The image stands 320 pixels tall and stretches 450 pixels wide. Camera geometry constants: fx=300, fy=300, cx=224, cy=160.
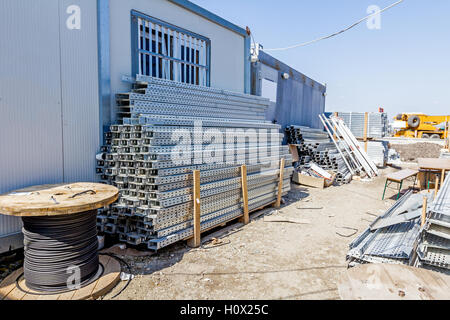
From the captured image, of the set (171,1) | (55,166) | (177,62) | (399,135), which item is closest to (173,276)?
(55,166)

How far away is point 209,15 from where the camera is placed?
8359mm

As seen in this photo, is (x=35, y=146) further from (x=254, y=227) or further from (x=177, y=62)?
(x=254, y=227)

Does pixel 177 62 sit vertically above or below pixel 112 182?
above

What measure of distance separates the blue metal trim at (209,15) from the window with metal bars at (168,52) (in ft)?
1.85

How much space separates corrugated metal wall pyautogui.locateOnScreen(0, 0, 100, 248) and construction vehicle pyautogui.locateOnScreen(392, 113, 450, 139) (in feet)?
101

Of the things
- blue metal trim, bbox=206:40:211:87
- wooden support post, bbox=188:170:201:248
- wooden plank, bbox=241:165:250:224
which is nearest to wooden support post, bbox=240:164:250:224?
wooden plank, bbox=241:165:250:224

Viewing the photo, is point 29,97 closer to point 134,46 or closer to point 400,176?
point 134,46

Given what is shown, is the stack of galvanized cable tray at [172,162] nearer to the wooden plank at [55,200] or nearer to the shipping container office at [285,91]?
the wooden plank at [55,200]

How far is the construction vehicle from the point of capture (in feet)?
93.9

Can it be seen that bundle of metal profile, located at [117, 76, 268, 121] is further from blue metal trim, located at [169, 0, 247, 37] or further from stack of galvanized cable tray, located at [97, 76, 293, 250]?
blue metal trim, located at [169, 0, 247, 37]

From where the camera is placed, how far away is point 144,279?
4.30m

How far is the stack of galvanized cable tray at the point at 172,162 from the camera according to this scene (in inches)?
194

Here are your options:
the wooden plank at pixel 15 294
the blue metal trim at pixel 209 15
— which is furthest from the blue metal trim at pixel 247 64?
the wooden plank at pixel 15 294
